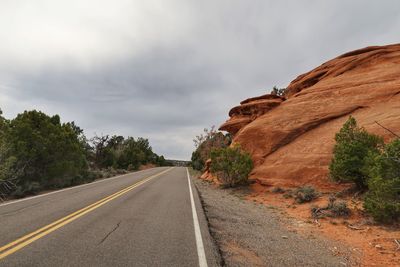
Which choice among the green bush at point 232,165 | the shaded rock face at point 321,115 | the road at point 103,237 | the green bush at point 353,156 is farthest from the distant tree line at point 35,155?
the green bush at point 353,156

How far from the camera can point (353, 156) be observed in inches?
516

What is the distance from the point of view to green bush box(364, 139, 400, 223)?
901 cm

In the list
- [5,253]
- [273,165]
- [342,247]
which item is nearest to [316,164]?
[273,165]

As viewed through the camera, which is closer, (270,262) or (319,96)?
(270,262)

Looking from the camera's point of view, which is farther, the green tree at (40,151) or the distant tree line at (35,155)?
the green tree at (40,151)

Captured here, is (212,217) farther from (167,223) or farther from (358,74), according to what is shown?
(358,74)

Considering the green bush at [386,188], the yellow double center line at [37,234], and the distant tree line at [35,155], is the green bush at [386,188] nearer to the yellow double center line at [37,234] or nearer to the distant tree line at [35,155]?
the yellow double center line at [37,234]

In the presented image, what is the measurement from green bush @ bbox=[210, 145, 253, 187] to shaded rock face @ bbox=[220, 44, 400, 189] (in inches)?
44.4

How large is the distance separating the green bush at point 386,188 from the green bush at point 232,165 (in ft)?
38.5

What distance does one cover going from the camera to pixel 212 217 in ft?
34.5

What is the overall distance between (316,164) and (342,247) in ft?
35.0

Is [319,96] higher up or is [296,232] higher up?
[319,96]

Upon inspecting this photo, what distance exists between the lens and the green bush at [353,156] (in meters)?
13.0

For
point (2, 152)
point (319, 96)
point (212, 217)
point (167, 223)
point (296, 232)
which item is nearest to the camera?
point (167, 223)
